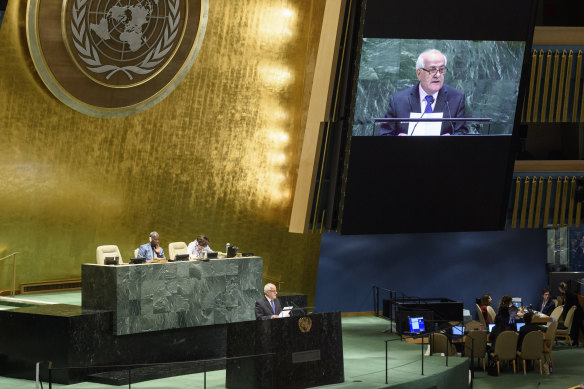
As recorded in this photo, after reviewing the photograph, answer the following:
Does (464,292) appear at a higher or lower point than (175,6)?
lower

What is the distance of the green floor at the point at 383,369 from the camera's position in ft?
34.2

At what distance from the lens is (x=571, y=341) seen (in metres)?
16.6

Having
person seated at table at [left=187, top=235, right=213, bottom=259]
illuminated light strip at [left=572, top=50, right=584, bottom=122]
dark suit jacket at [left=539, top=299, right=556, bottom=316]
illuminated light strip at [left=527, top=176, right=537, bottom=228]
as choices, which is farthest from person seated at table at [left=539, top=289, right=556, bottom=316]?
person seated at table at [left=187, top=235, right=213, bottom=259]

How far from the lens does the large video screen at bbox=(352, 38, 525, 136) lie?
1379cm

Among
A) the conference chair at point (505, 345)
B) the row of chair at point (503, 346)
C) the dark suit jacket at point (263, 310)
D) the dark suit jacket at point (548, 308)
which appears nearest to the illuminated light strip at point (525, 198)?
the dark suit jacket at point (548, 308)

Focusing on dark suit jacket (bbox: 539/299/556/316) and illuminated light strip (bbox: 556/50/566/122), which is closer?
illuminated light strip (bbox: 556/50/566/122)

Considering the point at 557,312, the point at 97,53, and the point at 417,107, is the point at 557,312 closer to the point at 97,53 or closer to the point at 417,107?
the point at 417,107

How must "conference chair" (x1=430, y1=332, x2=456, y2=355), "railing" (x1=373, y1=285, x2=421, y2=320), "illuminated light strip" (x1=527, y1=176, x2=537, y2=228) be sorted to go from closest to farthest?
"conference chair" (x1=430, y1=332, x2=456, y2=355)
"illuminated light strip" (x1=527, y1=176, x2=537, y2=228)
"railing" (x1=373, y1=285, x2=421, y2=320)

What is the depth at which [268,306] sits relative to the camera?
10703 millimetres

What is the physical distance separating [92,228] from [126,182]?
0.83m

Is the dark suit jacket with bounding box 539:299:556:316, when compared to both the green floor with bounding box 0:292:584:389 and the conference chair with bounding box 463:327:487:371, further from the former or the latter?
the conference chair with bounding box 463:327:487:371

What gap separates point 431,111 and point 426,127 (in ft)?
0.80

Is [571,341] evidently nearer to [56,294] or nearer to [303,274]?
[303,274]

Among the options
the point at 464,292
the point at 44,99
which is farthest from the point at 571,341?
the point at 44,99
